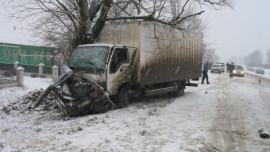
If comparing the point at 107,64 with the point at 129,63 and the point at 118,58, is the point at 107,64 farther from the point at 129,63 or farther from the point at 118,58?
the point at 129,63

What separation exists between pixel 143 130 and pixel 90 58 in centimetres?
409

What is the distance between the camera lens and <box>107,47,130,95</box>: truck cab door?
10.7 metres

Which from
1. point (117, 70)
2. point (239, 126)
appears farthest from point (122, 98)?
point (239, 126)

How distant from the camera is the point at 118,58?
36.8 ft

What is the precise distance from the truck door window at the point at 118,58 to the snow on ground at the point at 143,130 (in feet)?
4.91

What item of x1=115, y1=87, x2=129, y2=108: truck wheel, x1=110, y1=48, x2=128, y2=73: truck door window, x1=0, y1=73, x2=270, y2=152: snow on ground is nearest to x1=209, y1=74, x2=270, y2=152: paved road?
x1=0, y1=73, x2=270, y2=152: snow on ground

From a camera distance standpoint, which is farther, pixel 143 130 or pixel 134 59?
pixel 134 59

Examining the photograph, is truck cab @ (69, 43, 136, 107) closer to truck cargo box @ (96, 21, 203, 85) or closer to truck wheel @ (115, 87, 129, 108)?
truck wheel @ (115, 87, 129, 108)

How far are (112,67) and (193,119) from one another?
3308 mm

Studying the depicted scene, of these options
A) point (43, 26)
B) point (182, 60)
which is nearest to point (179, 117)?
point (182, 60)

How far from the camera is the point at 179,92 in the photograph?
15672 millimetres

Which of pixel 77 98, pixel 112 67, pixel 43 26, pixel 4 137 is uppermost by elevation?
pixel 43 26

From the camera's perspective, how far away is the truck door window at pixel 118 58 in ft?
35.8

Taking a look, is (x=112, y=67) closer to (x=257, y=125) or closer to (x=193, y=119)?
(x=193, y=119)
